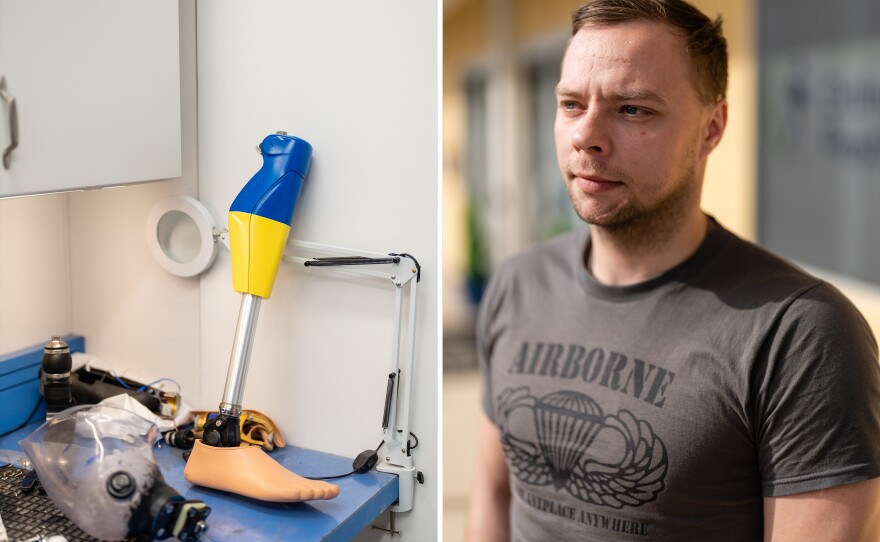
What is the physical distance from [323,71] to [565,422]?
77 cm

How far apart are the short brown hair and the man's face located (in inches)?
0.6

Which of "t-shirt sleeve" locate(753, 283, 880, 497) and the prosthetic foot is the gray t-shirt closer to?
"t-shirt sleeve" locate(753, 283, 880, 497)

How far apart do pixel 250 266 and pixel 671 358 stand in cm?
75

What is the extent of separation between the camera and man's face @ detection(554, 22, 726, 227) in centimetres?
151

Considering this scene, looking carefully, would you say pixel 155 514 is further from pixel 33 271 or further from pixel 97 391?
pixel 33 271

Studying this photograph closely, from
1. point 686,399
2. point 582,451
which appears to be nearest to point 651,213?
point 686,399

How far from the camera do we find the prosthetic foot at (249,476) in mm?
1323

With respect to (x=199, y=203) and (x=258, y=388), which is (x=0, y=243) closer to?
(x=199, y=203)

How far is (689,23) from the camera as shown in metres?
1.56

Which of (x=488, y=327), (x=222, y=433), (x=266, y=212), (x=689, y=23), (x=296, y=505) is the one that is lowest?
(x=296, y=505)

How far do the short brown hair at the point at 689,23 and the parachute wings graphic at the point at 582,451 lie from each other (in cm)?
62

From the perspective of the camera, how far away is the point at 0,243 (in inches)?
59.8

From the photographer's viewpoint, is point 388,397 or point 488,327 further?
point 488,327

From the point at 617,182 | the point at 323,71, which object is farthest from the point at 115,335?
the point at 617,182
